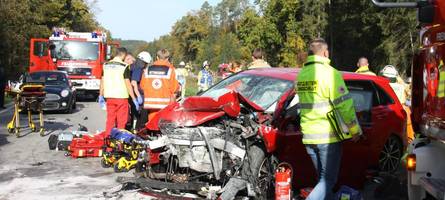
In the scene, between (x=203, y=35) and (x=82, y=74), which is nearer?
(x=82, y=74)

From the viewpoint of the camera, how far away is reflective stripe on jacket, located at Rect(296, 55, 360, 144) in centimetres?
549

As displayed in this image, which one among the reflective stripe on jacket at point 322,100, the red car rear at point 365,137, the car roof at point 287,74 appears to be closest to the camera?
the reflective stripe on jacket at point 322,100

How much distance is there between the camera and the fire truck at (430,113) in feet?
15.2

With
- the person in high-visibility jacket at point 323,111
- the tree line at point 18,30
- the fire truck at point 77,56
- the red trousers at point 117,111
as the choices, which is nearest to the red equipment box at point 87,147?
the red trousers at point 117,111

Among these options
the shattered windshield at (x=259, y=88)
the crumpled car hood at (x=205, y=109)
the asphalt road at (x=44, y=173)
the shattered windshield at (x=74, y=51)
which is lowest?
the asphalt road at (x=44, y=173)

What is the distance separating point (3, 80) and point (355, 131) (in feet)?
59.8

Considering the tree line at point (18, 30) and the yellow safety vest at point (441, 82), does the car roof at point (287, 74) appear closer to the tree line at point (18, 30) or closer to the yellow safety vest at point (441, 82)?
the yellow safety vest at point (441, 82)

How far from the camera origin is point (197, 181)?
22.6ft

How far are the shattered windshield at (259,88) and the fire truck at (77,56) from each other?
58.0ft

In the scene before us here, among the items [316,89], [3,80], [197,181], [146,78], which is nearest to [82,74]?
[3,80]

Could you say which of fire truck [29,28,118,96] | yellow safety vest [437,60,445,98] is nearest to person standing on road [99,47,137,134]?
yellow safety vest [437,60,445,98]

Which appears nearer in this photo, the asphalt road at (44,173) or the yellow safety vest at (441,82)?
the yellow safety vest at (441,82)

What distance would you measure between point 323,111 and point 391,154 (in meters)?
3.20

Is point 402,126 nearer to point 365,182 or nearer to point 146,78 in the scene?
point 365,182
